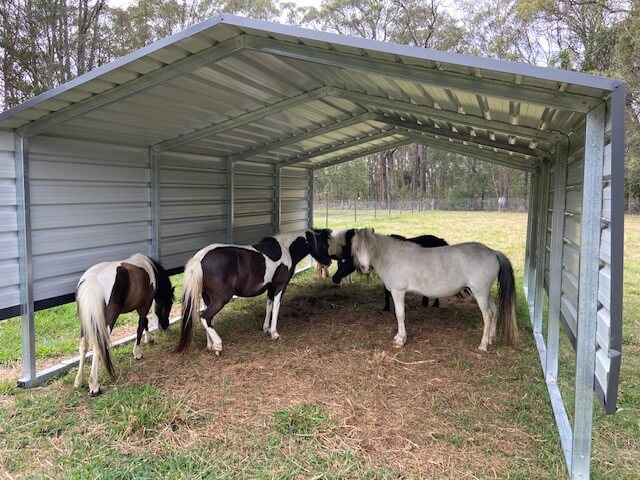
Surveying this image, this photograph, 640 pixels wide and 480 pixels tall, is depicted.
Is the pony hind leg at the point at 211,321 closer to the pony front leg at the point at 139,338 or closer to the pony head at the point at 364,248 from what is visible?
the pony front leg at the point at 139,338

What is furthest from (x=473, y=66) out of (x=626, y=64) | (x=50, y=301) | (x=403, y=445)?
(x=626, y=64)

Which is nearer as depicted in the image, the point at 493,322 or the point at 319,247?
the point at 493,322

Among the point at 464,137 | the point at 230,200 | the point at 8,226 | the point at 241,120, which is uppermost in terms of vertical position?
the point at 241,120

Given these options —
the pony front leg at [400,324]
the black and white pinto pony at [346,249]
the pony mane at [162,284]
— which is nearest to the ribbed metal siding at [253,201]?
the black and white pinto pony at [346,249]

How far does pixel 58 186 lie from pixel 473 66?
3627 millimetres

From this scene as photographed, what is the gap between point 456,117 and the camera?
3.66 metres

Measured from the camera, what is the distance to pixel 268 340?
4906 millimetres

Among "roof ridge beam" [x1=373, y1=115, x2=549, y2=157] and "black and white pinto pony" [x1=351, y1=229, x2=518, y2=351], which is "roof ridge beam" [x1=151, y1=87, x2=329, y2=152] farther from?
"black and white pinto pony" [x1=351, y1=229, x2=518, y2=351]

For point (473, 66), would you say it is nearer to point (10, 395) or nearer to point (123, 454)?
point (123, 454)

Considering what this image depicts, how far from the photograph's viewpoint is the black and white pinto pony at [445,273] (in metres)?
4.62

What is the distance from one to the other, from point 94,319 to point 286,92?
272 centimetres

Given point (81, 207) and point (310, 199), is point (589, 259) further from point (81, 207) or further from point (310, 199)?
point (310, 199)

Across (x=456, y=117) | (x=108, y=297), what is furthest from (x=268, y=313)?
(x=456, y=117)

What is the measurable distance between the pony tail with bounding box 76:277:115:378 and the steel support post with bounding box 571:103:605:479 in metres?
3.23
